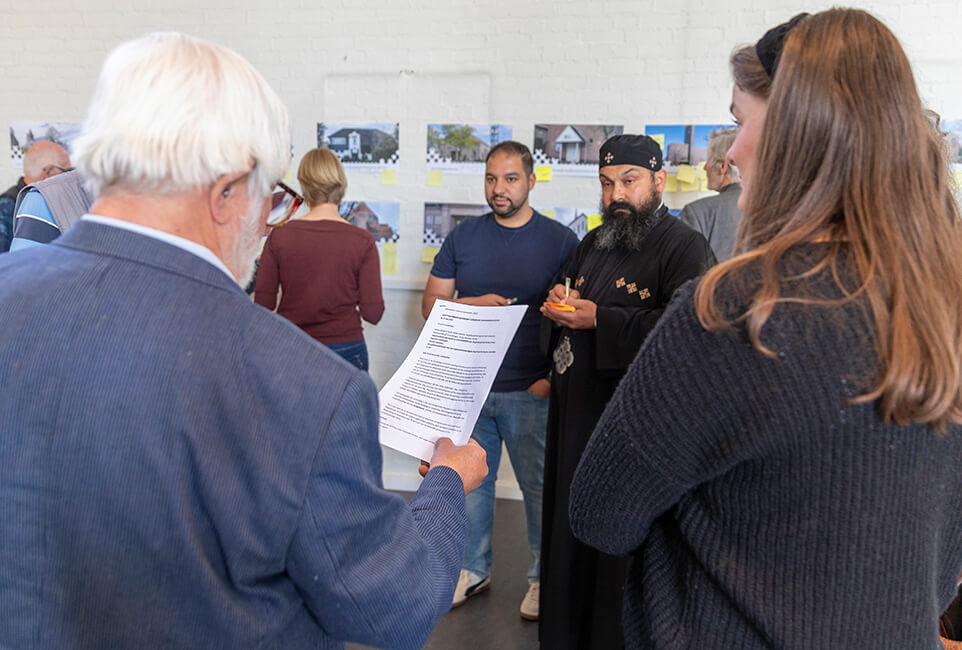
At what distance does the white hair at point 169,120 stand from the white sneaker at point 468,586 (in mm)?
2479

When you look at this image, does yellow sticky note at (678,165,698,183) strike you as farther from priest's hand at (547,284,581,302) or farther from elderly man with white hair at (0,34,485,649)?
elderly man with white hair at (0,34,485,649)

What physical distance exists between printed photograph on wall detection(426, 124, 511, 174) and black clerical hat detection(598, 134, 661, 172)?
1282 mm

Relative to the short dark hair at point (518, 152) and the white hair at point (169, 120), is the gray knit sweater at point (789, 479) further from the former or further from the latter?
the short dark hair at point (518, 152)

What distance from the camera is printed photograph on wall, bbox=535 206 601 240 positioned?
3771 millimetres

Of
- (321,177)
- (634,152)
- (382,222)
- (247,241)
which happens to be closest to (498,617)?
(634,152)

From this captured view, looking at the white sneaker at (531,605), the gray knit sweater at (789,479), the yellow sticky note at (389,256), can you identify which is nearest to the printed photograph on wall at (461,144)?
the yellow sticky note at (389,256)

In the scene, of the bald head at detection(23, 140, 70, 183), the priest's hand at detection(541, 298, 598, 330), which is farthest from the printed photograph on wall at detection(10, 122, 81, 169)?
the priest's hand at detection(541, 298, 598, 330)

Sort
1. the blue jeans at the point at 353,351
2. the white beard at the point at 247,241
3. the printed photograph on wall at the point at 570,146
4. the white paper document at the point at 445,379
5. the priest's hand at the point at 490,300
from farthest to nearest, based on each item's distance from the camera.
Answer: the printed photograph on wall at the point at 570,146, the blue jeans at the point at 353,351, the priest's hand at the point at 490,300, the white paper document at the point at 445,379, the white beard at the point at 247,241

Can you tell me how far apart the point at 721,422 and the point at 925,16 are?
3.59 metres

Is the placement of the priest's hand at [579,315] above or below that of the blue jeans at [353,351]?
above

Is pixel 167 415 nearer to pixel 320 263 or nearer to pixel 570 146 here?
pixel 320 263

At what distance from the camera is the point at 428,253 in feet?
13.1

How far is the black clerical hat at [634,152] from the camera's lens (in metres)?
2.59

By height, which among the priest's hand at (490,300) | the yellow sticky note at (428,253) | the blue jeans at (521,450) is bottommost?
the blue jeans at (521,450)
